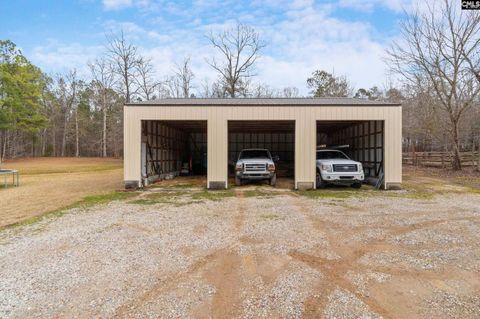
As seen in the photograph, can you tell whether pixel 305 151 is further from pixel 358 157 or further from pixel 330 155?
pixel 358 157

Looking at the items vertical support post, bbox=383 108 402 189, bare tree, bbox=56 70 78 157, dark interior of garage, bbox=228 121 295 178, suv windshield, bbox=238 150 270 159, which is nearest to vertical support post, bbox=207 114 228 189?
suv windshield, bbox=238 150 270 159

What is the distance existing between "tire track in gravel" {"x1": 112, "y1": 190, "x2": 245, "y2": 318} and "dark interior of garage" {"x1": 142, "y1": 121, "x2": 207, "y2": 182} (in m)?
8.66

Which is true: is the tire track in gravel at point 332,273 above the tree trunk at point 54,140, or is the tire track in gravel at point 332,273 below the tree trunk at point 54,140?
below

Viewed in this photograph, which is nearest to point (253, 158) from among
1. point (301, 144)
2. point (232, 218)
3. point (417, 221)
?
point (301, 144)

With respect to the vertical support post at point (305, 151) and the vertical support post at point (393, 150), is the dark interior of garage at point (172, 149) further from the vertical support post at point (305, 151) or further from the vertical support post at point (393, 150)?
the vertical support post at point (393, 150)

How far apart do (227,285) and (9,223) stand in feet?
19.4

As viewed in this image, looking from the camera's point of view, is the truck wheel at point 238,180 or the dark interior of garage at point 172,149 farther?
the dark interior of garage at point 172,149

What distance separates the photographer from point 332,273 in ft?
12.2

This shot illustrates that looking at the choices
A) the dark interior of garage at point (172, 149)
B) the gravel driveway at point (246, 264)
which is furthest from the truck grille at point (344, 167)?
the dark interior of garage at point (172, 149)

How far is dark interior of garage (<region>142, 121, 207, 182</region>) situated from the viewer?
13095mm

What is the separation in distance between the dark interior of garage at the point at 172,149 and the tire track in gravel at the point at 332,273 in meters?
9.28

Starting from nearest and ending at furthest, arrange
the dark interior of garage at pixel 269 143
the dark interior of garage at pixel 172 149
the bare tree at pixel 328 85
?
1. the dark interior of garage at pixel 172 149
2. the dark interior of garage at pixel 269 143
3. the bare tree at pixel 328 85

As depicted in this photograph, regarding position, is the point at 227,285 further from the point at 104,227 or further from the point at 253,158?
the point at 253,158

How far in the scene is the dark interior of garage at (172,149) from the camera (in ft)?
43.0
